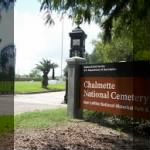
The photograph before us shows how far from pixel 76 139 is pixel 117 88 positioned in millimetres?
3067

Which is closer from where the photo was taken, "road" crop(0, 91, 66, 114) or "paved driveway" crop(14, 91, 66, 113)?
"road" crop(0, 91, 66, 114)

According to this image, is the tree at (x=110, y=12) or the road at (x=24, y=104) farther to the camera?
the road at (x=24, y=104)

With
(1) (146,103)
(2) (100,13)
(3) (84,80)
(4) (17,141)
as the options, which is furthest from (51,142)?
(3) (84,80)

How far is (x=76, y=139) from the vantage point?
10.1 meters

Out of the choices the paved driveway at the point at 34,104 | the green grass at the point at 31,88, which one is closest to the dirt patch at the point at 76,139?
the paved driveway at the point at 34,104

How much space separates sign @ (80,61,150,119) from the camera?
11758 millimetres

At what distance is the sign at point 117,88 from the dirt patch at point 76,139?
33.5 inches

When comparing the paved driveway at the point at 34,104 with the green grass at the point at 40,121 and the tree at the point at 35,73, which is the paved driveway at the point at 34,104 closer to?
the green grass at the point at 40,121

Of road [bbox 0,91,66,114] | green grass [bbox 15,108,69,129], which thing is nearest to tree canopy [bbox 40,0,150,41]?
green grass [bbox 15,108,69,129]

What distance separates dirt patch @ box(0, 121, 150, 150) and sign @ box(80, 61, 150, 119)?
2.80 ft

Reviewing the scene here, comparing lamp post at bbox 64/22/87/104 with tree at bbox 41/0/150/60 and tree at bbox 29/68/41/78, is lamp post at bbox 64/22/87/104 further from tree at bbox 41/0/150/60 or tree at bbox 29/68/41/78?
tree at bbox 29/68/41/78

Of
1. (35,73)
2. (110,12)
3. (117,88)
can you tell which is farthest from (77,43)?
(35,73)

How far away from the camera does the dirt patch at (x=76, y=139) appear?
30.7ft

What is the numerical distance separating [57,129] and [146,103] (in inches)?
93.0
